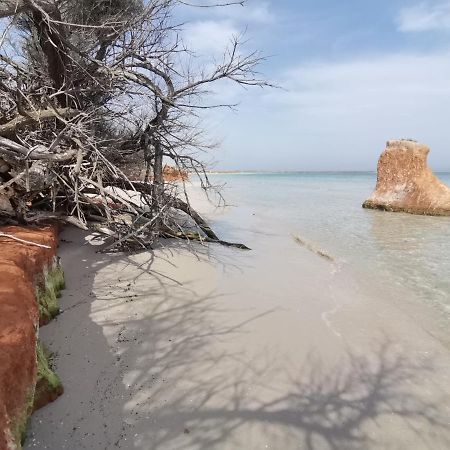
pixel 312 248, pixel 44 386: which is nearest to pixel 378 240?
pixel 312 248

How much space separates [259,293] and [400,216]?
1085 cm

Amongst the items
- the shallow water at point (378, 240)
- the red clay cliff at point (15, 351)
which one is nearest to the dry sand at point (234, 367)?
the red clay cliff at point (15, 351)

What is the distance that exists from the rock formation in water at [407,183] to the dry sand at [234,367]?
1094 cm

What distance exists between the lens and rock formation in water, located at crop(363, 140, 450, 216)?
1476cm

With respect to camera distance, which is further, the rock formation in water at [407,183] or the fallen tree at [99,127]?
the rock formation in water at [407,183]

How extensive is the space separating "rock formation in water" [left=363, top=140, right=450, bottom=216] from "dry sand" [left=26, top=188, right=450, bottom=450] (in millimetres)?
10941

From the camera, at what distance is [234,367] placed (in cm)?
320

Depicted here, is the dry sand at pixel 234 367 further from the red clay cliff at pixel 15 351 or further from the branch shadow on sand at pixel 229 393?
the red clay cliff at pixel 15 351

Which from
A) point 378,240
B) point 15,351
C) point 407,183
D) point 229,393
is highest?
point 407,183

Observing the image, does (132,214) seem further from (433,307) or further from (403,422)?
(403,422)

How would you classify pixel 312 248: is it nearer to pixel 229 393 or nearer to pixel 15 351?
pixel 229 393

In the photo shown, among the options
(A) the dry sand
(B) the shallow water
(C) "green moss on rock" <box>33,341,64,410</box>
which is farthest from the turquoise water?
(C) "green moss on rock" <box>33,341,64,410</box>

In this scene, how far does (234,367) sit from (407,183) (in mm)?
14718

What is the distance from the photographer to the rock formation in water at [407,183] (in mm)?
14758
